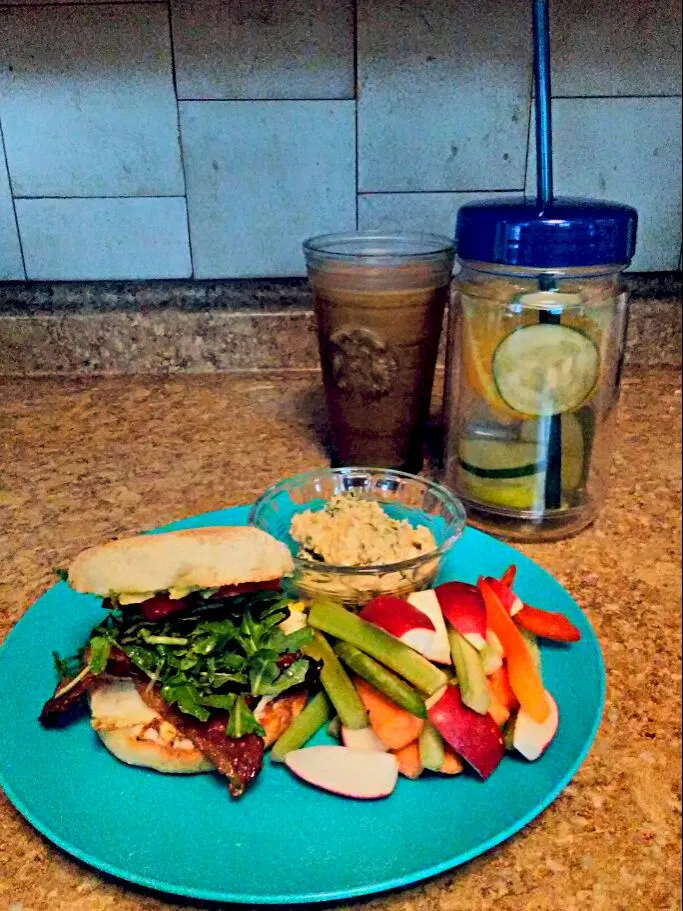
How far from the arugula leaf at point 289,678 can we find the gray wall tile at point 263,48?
100 cm

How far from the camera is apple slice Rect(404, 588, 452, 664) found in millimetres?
702

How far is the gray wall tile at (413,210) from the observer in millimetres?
1416

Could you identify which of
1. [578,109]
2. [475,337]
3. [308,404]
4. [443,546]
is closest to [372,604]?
[443,546]

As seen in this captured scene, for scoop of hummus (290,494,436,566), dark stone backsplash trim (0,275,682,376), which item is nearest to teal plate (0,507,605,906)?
scoop of hummus (290,494,436,566)

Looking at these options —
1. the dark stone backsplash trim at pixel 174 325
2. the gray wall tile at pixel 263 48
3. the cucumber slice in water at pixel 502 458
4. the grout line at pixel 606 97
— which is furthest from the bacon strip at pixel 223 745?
the grout line at pixel 606 97

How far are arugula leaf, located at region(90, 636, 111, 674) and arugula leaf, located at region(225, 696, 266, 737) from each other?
0.40ft

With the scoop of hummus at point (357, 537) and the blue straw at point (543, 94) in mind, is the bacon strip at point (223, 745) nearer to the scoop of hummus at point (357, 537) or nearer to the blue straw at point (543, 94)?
the scoop of hummus at point (357, 537)

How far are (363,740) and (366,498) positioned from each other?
0.41 m

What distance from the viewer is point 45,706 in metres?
0.69

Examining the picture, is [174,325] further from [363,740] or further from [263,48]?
[363,740]

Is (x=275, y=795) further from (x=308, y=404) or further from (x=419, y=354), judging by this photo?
(x=308, y=404)

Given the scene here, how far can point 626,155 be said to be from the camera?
140 centimetres

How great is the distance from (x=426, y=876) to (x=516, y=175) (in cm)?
117

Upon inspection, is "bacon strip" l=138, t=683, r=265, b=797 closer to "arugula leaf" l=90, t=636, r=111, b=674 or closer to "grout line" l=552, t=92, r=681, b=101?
"arugula leaf" l=90, t=636, r=111, b=674
